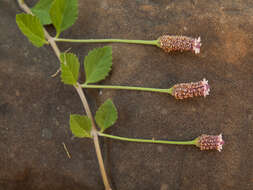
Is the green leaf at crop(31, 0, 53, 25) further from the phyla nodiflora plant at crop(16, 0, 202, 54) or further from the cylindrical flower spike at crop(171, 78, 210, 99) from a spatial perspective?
the cylindrical flower spike at crop(171, 78, 210, 99)

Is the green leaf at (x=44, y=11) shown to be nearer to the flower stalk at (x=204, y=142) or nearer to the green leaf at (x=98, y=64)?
the green leaf at (x=98, y=64)

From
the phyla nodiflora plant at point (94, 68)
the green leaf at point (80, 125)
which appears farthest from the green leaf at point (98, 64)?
the green leaf at point (80, 125)

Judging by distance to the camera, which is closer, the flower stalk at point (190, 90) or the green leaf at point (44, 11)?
the flower stalk at point (190, 90)

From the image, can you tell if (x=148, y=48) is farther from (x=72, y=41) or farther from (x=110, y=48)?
(x=72, y=41)

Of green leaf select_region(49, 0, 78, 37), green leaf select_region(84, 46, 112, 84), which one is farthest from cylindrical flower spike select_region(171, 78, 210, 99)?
green leaf select_region(49, 0, 78, 37)

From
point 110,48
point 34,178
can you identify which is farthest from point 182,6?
point 34,178

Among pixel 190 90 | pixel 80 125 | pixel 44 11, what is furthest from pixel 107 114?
pixel 44 11
